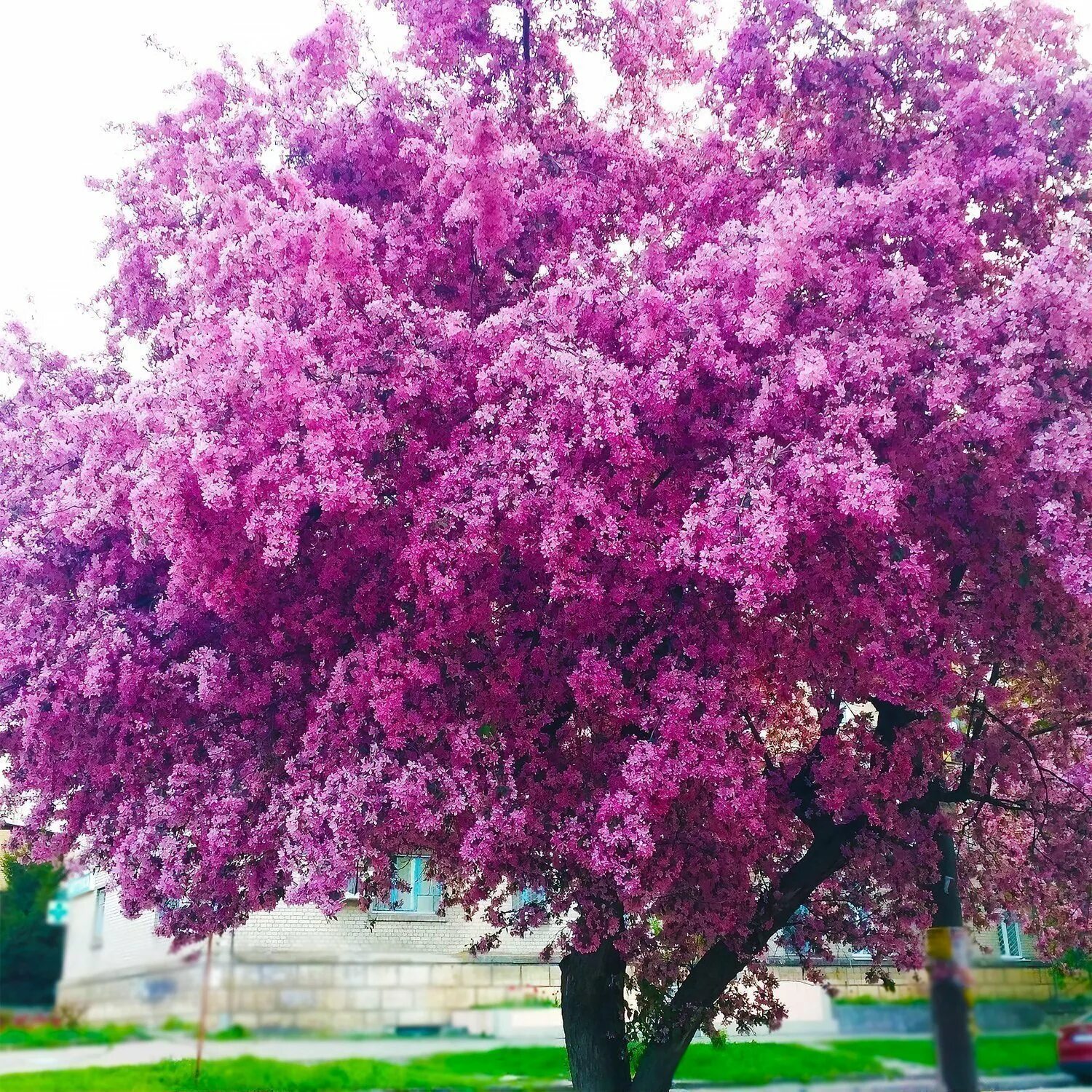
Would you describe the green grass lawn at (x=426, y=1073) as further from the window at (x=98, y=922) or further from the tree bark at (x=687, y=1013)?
the window at (x=98, y=922)

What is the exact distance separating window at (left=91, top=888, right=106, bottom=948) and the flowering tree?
0.87 m

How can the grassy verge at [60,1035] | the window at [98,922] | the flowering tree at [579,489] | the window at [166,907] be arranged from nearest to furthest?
the flowering tree at [579,489], the window at [166,907], the grassy verge at [60,1035], the window at [98,922]

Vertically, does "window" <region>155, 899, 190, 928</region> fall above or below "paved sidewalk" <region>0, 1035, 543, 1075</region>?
above

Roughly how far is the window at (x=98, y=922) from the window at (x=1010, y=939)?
27.6 feet

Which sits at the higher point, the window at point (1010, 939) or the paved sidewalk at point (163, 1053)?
the window at point (1010, 939)

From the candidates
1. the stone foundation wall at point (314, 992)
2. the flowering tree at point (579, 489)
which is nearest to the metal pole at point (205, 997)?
the stone foundation wall at point (314, 992)

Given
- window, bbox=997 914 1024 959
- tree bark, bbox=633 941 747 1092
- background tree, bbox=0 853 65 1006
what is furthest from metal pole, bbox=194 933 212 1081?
window, bbox=997 914 1024 959

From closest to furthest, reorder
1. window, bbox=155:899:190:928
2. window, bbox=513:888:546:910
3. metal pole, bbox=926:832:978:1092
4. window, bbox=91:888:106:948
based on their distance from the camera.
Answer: metal pole, bbox=926:832:978:1092 < window, bbox=513:888:546:910 < window, bbox=155:899:190:928 < window, bbox=91:888:106:948

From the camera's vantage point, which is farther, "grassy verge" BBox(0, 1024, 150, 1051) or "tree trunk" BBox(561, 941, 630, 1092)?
"tree trunk" BBox(561, 941, 630, 1092)

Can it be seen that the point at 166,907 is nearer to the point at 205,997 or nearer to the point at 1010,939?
the point at 205,997

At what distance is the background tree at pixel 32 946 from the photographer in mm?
10430

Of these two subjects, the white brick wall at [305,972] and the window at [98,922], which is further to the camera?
the window at [98,922]

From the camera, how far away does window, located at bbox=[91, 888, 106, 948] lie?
10.5m

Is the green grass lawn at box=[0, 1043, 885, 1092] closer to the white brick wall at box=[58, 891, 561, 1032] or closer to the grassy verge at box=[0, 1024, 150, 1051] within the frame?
the grassy verge at box=[0, 1024, 150, 1051]
